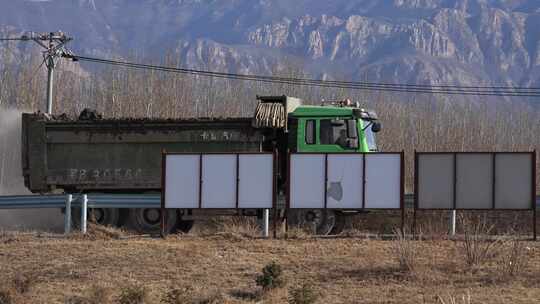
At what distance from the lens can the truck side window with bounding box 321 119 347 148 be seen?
77.3 ft

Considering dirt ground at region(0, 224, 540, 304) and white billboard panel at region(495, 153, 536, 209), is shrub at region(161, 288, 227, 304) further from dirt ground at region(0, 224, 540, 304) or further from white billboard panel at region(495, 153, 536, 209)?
white billboard panel at region(495, 153, 536, 209)

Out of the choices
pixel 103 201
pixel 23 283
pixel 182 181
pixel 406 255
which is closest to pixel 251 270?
pixel 406 255

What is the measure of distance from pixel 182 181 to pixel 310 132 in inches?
159

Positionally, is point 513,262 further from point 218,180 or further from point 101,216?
point 101,216

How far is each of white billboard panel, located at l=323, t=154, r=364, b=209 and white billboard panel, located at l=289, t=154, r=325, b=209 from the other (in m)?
0.17

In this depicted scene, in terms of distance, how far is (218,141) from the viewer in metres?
24.1

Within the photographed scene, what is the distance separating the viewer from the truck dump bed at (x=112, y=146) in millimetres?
24125

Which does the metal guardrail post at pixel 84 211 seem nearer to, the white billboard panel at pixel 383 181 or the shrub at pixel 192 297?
the shrub at pixel 192 297

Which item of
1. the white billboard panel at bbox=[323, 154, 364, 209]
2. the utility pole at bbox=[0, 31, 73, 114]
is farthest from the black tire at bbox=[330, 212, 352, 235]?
the utility pole at bbox=[0, 31, 73, 114]

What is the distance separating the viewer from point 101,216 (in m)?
24.5

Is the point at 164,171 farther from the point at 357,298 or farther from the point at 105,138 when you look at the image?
the point at 357,298

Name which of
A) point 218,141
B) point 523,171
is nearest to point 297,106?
point 218,141

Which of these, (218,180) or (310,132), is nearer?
(218,180)

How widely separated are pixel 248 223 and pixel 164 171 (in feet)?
9.16
